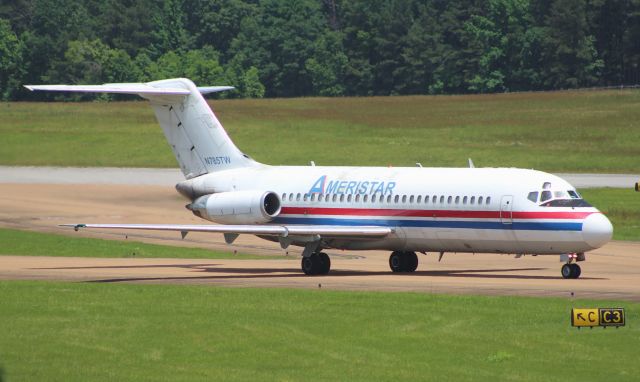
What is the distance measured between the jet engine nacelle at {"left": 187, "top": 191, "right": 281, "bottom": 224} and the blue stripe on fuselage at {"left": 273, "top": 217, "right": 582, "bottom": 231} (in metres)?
0.60

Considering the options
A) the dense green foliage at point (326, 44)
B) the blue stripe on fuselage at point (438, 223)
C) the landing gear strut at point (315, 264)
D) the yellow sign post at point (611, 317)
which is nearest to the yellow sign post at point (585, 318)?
the yellow sign post at point (611, 317)

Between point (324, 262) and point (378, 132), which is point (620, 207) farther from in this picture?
point (378, 132)

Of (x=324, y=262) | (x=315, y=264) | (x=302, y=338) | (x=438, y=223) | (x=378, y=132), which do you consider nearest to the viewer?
(x=302, y=338)

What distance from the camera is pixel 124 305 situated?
30.2 metres

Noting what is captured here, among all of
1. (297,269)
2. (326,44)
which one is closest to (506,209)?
(297,269)

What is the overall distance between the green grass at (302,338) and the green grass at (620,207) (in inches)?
940

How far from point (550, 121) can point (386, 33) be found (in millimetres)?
65579

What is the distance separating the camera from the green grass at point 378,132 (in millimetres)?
91062

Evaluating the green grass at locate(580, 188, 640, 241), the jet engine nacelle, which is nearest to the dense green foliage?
the green grass at locate(580, 188, 640, 241)

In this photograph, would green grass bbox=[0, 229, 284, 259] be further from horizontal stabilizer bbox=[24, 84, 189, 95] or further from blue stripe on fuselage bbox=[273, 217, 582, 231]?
blue stripe on fuselage bbox=[273, 217, 582, 231]

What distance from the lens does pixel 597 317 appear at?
26.0m

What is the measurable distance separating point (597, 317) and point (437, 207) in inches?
505

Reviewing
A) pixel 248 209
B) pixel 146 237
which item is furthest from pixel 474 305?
pixel 146 237

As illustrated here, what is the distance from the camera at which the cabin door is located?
37281 mm
